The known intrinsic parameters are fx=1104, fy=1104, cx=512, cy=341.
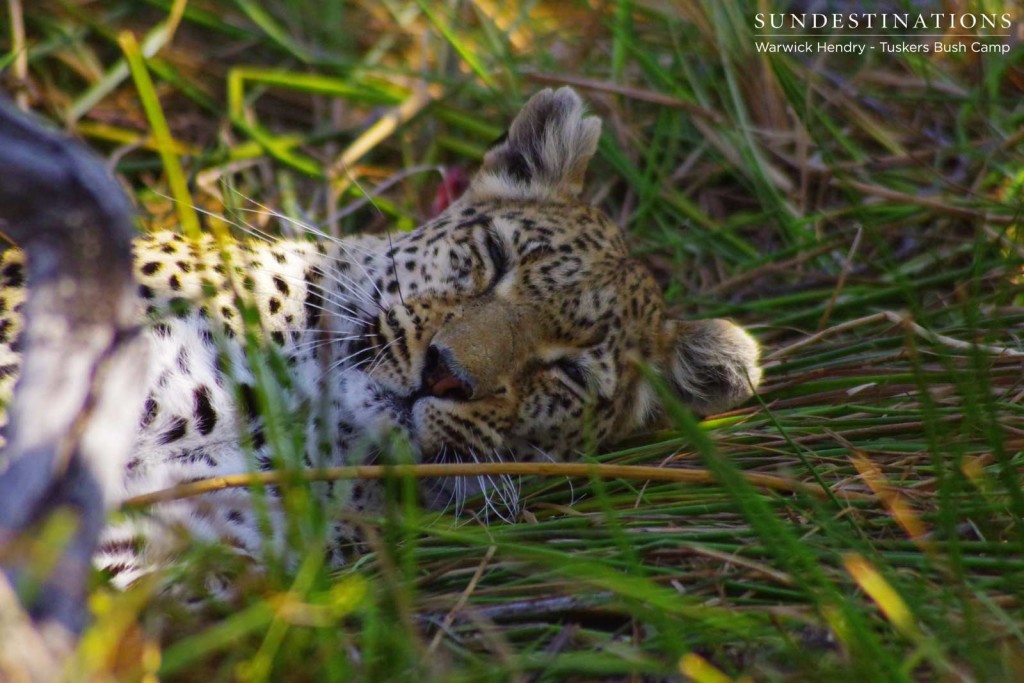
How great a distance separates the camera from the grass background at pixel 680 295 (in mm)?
2426

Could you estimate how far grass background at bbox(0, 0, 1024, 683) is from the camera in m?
2.43

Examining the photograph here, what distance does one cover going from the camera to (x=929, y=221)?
533 cm

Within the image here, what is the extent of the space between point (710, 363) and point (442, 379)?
1161 mm

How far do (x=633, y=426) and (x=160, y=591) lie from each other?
210 centimetres

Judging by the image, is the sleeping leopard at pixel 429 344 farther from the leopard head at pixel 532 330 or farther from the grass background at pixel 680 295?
the grass background at pixel 680 295

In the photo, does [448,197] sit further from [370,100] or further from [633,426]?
[633,426]

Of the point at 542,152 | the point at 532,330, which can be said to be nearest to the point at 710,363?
the point at 532,330

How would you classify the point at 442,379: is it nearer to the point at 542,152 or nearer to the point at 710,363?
the point at 710,363

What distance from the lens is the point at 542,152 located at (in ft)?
15.0

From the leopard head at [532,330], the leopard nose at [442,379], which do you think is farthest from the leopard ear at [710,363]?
the leopard nose at [442,379]

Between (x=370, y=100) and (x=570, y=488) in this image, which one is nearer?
(x=570, y=488)

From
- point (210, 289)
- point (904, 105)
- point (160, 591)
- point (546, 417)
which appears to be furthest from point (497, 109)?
point (160, 591)

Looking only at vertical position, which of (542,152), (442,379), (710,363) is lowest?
(710,363)

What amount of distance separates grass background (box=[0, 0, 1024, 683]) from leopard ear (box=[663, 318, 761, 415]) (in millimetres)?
130
